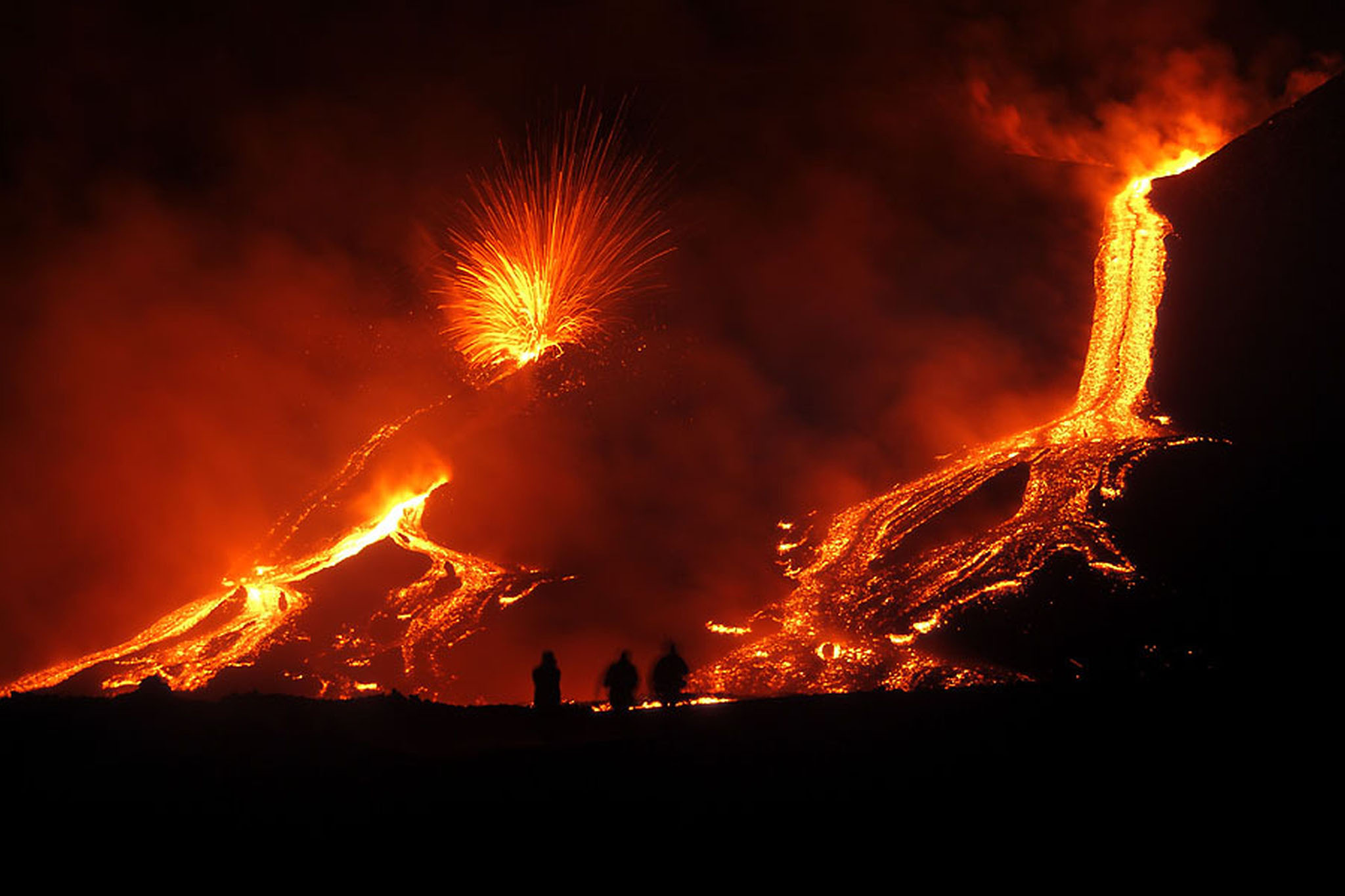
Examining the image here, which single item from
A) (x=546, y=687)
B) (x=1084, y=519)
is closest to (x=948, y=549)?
(x=1084, y=519)

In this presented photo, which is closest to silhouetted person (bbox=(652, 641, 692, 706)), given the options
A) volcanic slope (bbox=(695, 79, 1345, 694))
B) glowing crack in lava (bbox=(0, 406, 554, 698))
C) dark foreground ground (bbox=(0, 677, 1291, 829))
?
dark foreground ground (bbox=(0, 677, 1291, 829))

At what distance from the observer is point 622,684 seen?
31.4ft

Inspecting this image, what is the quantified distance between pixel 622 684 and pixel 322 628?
11133 mm

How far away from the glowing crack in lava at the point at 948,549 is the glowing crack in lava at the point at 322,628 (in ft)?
16.1

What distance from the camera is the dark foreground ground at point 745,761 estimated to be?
6.01m

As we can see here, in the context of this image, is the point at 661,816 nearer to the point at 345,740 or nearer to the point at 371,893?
the point at 371,893

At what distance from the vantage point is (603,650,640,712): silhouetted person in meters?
9.57

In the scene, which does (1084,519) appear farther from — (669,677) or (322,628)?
(322,628)

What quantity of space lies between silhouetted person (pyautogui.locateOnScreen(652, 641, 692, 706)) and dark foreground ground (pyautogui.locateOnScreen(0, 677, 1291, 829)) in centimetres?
134

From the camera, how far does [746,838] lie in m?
5.66

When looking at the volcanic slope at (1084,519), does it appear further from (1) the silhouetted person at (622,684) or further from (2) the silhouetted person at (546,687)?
(2) the silhouetted person at (546,687)

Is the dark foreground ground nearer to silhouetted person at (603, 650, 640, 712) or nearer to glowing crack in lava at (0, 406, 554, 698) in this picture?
silhouetted person at (603, 650, 640, 712)

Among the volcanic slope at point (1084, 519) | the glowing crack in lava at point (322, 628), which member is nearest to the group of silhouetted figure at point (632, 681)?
the volcanic slope at point (1084, 519)

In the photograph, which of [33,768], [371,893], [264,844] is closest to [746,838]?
[371,893]
